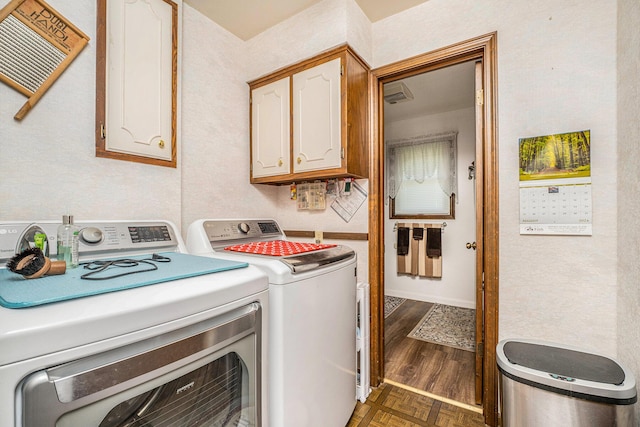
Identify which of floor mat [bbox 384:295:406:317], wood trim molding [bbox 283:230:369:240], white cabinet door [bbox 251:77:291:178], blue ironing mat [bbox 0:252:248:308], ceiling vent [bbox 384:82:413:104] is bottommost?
floor mat [bbox 384:295:406:317]

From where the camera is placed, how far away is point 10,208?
3.77 feet

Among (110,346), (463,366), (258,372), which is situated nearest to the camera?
(110,346)

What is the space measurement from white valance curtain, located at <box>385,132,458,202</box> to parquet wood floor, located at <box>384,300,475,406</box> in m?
1.90

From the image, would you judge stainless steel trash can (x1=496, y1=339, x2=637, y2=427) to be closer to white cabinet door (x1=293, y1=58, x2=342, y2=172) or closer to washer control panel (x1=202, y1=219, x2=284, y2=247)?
white cabinet door (x1=293, y1=58, x2=342, y2=172)

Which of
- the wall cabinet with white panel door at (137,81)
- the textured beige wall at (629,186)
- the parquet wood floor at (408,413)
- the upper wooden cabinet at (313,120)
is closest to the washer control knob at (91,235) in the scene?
the wall cabinet with white panel door at (137,81)

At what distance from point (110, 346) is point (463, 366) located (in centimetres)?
246

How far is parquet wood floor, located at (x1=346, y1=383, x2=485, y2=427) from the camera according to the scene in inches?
64.3

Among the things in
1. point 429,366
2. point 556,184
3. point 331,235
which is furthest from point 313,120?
point 429,366

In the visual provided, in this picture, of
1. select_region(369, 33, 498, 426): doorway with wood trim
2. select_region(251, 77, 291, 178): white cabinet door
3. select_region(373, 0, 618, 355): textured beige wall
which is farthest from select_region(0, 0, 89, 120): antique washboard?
select_region(373, 0, 618, 355): textured beige wall

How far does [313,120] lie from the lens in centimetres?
186

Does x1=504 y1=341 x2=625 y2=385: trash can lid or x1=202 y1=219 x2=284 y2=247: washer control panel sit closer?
x1=504 y1=341 x2=625 y2=385: trash can lid

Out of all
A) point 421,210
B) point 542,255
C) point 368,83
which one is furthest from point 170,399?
point 421,210

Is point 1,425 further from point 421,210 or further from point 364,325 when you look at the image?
point 421,210

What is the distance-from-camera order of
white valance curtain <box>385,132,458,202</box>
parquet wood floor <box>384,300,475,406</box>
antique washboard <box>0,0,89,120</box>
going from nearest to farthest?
1. antique washboard <box>0,0,89,120</box>
2. parquet wood floor <box>384,300,475,406</box>
3. white valance curtain <box>385,132,458,202</box>
